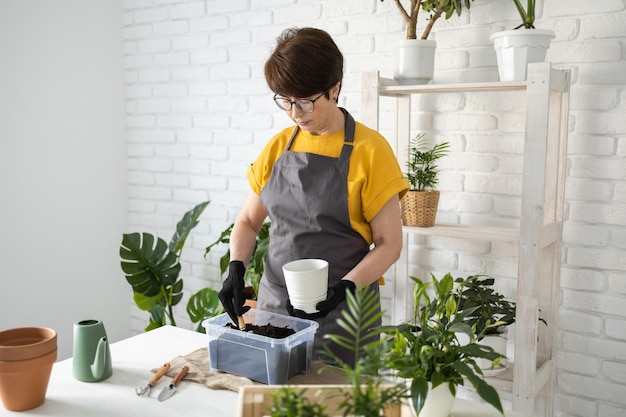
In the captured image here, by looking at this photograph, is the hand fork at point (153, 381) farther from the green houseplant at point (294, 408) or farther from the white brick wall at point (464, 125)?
the white brick wall at point (464, 125)

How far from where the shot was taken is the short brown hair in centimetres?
166

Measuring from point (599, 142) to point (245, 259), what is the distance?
4.32ft

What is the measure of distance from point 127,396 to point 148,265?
1.58m

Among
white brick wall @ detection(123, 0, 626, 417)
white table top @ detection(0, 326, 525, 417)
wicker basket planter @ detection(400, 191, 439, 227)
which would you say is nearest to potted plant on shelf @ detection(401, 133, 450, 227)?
wicker basket planter @ detection(400, 191, 439, 227)

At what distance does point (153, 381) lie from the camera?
4.55ft

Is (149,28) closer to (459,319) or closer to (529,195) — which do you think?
(529,195)

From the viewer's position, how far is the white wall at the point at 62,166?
10.0 ft

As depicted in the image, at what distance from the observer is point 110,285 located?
361cm

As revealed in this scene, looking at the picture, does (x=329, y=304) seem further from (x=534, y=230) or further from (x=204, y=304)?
(x=204, y=304)

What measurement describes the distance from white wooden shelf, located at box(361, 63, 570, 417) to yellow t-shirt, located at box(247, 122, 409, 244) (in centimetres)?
44

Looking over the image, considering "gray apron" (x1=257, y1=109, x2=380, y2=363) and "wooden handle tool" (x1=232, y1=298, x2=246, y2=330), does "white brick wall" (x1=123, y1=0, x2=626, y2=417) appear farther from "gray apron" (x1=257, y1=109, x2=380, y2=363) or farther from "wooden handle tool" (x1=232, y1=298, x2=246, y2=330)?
"wooden handle tool" (x1=232, y1=298, x2=246, y2=330)

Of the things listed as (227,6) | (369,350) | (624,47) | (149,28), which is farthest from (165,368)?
(149,28)

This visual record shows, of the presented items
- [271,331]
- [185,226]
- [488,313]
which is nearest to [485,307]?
[488,313]

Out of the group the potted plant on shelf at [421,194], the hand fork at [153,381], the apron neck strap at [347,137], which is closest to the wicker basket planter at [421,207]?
the potted plant on shelf at [421,194]
